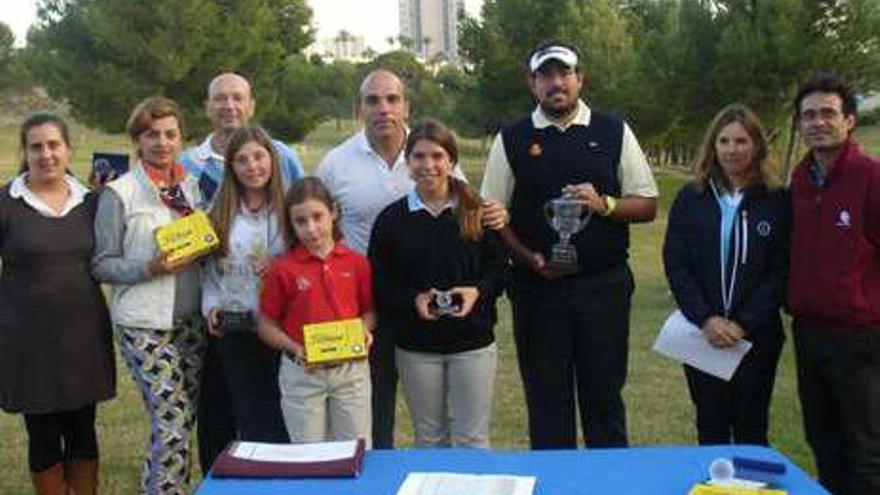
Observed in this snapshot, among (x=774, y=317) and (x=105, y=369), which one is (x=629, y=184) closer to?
(x=774, y=317)

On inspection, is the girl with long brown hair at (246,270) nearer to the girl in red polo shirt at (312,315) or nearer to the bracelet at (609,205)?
the girl in red polo shirt at (312,315)

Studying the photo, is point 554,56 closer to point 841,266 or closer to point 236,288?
point 841,266

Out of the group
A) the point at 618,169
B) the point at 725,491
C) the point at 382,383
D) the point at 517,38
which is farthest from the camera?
the point at 517,38

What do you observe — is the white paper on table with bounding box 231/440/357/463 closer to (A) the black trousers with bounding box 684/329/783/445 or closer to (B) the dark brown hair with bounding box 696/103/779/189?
(A) the black trousers with bounding box 684/329/783/445

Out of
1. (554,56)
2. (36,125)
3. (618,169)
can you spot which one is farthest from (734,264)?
(36,125)

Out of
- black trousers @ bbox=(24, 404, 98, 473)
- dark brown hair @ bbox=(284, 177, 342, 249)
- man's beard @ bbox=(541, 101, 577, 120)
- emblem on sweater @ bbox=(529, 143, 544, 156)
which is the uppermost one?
man's beard @ bbox=(541, 101, 577, 120)

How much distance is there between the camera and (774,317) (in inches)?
180

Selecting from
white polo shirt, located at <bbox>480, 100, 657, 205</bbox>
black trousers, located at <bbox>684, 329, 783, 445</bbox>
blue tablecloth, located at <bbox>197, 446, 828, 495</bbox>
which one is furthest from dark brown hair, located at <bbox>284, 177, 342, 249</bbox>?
black trousers, located at <bbox>684, 329, 783, 445</bbox>

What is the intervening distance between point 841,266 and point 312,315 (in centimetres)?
226

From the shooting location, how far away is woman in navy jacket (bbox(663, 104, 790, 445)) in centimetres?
454

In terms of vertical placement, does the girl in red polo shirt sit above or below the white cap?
below

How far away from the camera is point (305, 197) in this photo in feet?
14.7

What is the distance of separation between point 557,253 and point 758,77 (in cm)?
1907

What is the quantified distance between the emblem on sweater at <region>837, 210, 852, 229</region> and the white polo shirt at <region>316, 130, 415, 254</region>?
1.92 meters
